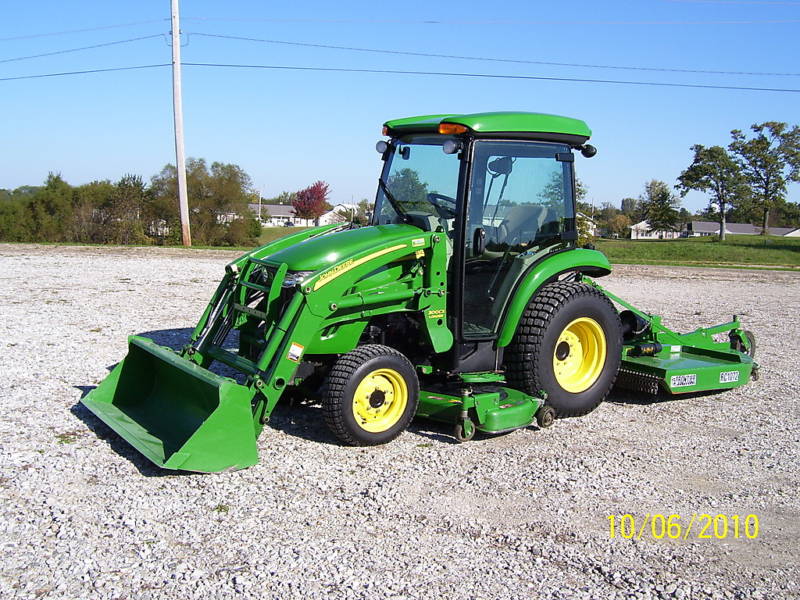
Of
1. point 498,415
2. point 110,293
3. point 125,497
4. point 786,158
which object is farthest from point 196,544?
point 786,158

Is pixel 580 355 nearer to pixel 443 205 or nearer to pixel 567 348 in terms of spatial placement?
pixel 567 348

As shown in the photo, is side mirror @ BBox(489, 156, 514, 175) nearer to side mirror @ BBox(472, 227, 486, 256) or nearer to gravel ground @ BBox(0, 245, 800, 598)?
side mirror @ BBox(472, 227, 486, 256)

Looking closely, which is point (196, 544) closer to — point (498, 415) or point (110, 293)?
point (498, 415)

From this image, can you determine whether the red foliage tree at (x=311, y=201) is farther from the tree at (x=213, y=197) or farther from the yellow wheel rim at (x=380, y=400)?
the yellow wheel rim at (x=380, y=400)

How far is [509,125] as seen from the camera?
5.80 metres

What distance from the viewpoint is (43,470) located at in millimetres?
4754

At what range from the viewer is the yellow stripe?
513cm

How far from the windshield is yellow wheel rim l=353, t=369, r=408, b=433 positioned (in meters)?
1.38

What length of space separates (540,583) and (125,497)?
2414 millimetres

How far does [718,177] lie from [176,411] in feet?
218

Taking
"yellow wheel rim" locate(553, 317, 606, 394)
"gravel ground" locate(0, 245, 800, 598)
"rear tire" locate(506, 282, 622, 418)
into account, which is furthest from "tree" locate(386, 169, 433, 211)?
"gravel ground" locate(0, 245, 800, 598)

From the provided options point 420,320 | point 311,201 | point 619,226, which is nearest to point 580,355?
point 420,320

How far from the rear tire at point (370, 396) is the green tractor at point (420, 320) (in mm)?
11

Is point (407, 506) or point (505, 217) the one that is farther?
point (505, 217)
